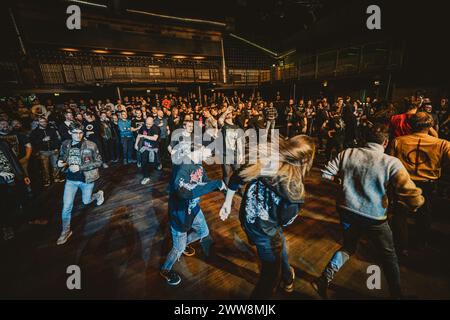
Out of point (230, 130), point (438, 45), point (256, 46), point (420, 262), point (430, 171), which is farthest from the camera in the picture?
point (256, 46)

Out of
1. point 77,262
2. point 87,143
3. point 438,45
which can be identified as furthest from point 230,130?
point 438,45

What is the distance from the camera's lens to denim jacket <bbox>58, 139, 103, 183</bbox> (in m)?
3.34

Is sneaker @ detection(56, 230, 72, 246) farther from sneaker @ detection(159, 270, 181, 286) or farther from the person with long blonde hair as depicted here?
the person with long blonde hair

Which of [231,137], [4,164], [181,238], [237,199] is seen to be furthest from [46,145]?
[181,238]

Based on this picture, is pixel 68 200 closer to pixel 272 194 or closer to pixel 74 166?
pixel 74 166

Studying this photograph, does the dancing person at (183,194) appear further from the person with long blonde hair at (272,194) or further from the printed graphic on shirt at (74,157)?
the printed graphic on shirt at (74,157)

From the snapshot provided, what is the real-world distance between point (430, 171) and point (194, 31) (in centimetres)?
2138

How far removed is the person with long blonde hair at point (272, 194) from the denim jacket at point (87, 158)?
2849 mm

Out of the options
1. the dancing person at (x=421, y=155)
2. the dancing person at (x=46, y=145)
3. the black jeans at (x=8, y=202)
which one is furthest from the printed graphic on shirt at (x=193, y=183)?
the dancing person at (x=46, y=145)

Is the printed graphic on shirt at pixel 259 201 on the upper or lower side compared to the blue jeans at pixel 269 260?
upper

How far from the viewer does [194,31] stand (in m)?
19.0

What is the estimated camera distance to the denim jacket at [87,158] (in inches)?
132

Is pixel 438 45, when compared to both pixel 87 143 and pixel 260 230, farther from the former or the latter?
pixel 87 143

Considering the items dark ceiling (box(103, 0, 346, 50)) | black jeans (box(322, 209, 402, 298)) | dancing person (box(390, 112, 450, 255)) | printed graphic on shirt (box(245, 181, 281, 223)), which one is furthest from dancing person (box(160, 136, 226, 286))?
dark ceiling (box(103, 0, 346, 50))
